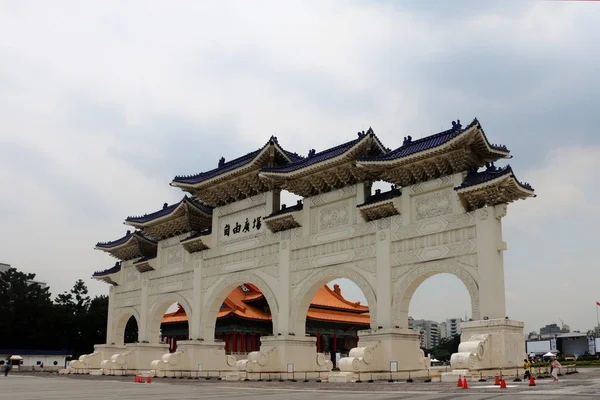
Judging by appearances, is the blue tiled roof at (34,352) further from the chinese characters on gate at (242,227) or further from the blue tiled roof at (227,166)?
the chinese characters on gate at (242,227)

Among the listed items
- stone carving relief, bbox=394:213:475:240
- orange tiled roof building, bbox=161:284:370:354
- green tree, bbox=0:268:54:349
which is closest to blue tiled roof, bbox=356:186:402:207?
stone carving relief, bbox=394:213:475:240

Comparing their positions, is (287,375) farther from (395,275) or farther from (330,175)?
(330,175)

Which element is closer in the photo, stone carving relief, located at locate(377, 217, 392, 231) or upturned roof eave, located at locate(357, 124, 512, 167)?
upturned roof eave, located at locate(357, 124, 512, 167)

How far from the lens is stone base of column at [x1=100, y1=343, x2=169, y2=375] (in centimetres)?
3856

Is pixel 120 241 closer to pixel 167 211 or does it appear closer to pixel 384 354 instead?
pixel 167 211

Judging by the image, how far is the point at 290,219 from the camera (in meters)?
29.8

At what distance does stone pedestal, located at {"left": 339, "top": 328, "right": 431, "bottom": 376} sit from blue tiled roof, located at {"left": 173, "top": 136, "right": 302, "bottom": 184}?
10535 mm

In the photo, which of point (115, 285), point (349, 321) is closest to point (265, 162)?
point (115, 285)

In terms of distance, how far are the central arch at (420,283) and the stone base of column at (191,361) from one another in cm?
1290

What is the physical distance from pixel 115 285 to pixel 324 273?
68.6 feet

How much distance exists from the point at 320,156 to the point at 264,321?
72.8 ft

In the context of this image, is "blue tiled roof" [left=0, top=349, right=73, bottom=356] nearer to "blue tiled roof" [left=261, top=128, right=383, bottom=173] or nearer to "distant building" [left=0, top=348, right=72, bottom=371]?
"distant building" [left=0, top=348, right=72, bottom=371]

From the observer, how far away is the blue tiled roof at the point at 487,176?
2256 centimetres

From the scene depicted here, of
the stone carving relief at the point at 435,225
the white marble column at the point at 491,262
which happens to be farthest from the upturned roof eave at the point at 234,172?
the white marble column at the point at 491,262
